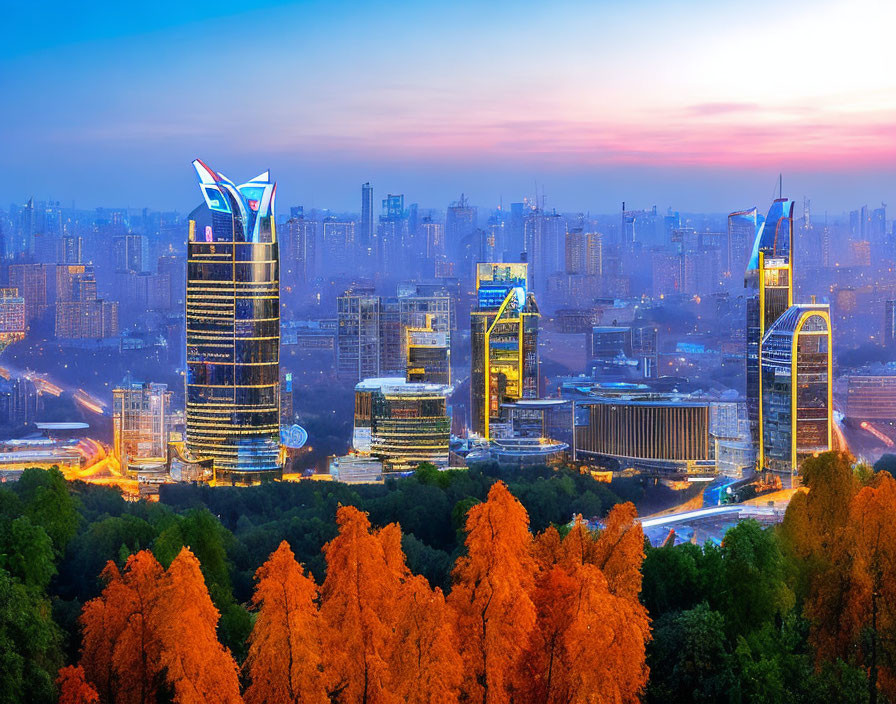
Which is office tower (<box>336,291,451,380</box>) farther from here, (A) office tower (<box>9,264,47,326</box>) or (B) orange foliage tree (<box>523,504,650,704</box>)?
(B) orange foliage tree (<box>523,504,650,704</box>)

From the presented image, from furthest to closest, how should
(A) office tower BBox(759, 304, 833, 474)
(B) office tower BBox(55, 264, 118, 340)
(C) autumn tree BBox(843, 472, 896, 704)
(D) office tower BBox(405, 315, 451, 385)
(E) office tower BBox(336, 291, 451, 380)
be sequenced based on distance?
1. (B) office tower BBox(55, 264, 118, 340)
2. (E) office tower BBox(336, 291, 451, 380)
3. (D) office tower BBox(405, 315, 451, 385)
4. (A) office tower BBox(759, 304, 833, 474)
5. (C) autumn tree BBox(843, 472, 896, 704)

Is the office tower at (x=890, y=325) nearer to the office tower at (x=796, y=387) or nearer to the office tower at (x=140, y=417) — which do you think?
the office tower at (x=796, y=387)

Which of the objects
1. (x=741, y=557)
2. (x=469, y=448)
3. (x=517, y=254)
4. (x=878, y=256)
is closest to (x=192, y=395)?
(x=469, y=448)

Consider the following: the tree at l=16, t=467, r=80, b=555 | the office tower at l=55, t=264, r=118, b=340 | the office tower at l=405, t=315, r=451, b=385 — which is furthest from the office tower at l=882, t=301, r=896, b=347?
the tree at l=16, t=467, r=80, b=555

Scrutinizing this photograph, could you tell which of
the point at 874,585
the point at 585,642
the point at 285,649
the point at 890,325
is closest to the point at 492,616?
the point at 585,642

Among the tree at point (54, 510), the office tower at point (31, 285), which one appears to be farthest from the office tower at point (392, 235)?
the tree at point (54, 510)

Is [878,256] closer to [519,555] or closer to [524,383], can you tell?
[524,383]
